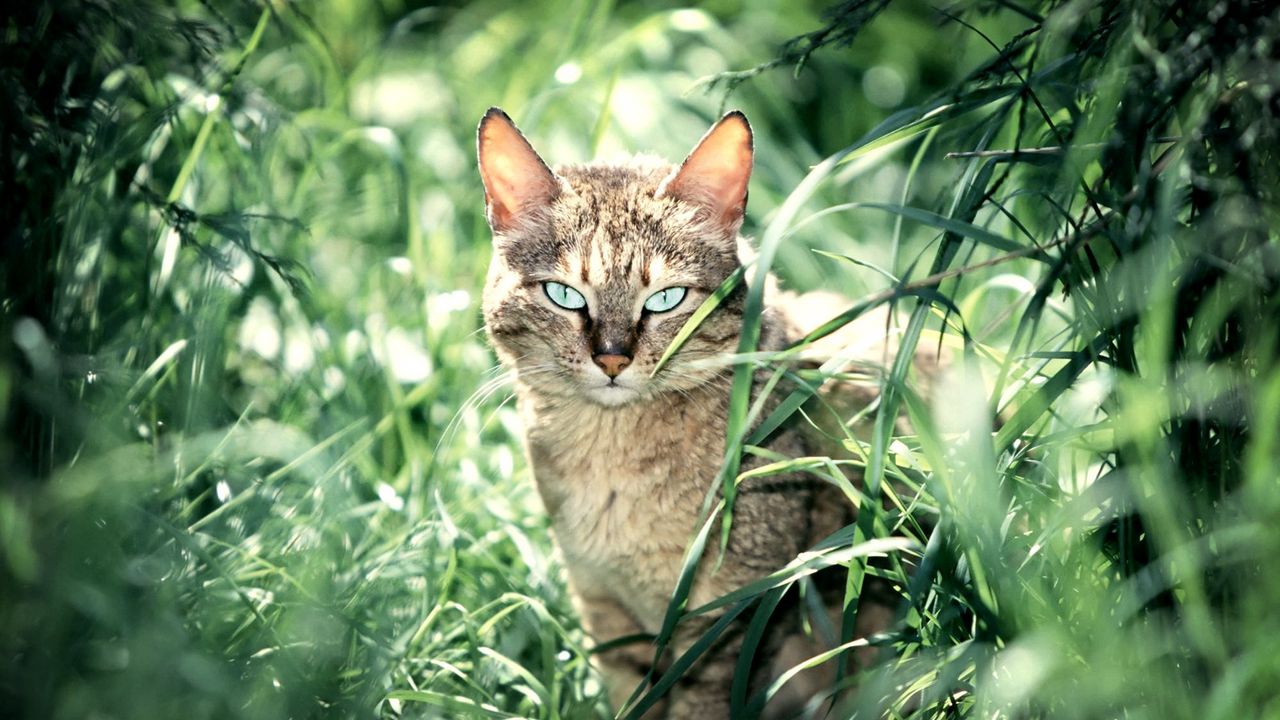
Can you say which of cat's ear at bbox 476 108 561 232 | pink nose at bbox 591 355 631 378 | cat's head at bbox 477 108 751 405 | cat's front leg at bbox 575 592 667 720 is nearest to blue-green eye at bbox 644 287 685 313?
cat's head at bbox 477 108 751 405

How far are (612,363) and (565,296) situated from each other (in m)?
0.22

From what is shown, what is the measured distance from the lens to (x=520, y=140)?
7.70 ft

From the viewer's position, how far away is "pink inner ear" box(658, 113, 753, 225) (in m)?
2.27

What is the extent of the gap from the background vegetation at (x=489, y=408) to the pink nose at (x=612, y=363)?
0.99ft

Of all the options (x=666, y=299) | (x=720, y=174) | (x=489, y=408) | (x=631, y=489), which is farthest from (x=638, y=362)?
(x=489, y=408)

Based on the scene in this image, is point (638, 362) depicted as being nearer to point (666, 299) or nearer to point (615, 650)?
point (666, 299)

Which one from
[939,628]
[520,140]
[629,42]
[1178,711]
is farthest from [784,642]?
[629,42]

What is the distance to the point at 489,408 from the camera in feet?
10.8

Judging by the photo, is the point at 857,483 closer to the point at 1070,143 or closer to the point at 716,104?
the point at 1070,143

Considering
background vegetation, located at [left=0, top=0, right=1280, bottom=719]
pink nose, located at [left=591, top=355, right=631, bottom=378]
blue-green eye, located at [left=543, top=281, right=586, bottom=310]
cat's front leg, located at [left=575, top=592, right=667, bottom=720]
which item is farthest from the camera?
cat's front leg, located at [left=575, top=592, right=667, bottom=720]

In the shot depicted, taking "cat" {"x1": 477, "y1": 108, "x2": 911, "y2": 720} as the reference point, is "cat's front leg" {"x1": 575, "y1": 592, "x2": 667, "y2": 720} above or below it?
below

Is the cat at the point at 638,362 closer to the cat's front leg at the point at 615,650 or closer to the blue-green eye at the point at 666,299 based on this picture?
the blue-green eye at the point at 666,299

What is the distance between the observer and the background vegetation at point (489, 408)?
5.56 feet

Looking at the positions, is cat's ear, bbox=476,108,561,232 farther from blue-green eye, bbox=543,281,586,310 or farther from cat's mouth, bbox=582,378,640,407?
cat's mouth, bbox=582,378,640,407
